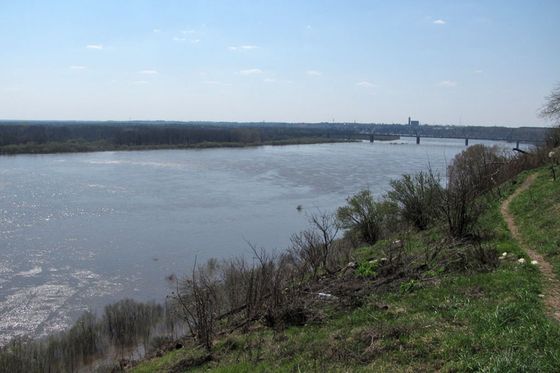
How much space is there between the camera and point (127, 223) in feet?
100

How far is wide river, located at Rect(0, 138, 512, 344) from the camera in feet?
62.7

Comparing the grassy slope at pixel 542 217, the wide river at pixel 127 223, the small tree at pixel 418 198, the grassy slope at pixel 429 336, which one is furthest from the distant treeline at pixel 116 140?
the grassy slope at pixel 429 336

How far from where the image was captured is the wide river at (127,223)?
62.7 ft

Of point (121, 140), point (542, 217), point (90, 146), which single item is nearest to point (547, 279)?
point (542, 217)

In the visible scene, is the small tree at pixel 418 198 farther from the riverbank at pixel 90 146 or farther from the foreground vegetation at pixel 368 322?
the riverbank at pixel 90 146

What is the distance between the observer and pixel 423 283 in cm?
877

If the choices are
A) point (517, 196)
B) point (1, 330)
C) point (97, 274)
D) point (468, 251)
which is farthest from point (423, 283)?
point (97, 274)

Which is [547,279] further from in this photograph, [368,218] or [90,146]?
[90,146]

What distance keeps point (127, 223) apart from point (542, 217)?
79.4ft

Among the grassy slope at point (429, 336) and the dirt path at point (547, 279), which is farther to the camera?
the dirt path at point (547, 279)

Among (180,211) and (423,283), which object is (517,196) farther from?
(180,211)

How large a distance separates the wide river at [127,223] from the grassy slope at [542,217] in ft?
41.2

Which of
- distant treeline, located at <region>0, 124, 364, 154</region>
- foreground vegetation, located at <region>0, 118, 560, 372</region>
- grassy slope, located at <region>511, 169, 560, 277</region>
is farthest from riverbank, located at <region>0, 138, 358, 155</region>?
grassy slope, located at <region>511, 169, 560, 277</region>

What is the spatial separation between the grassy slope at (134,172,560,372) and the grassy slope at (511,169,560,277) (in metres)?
0.67
